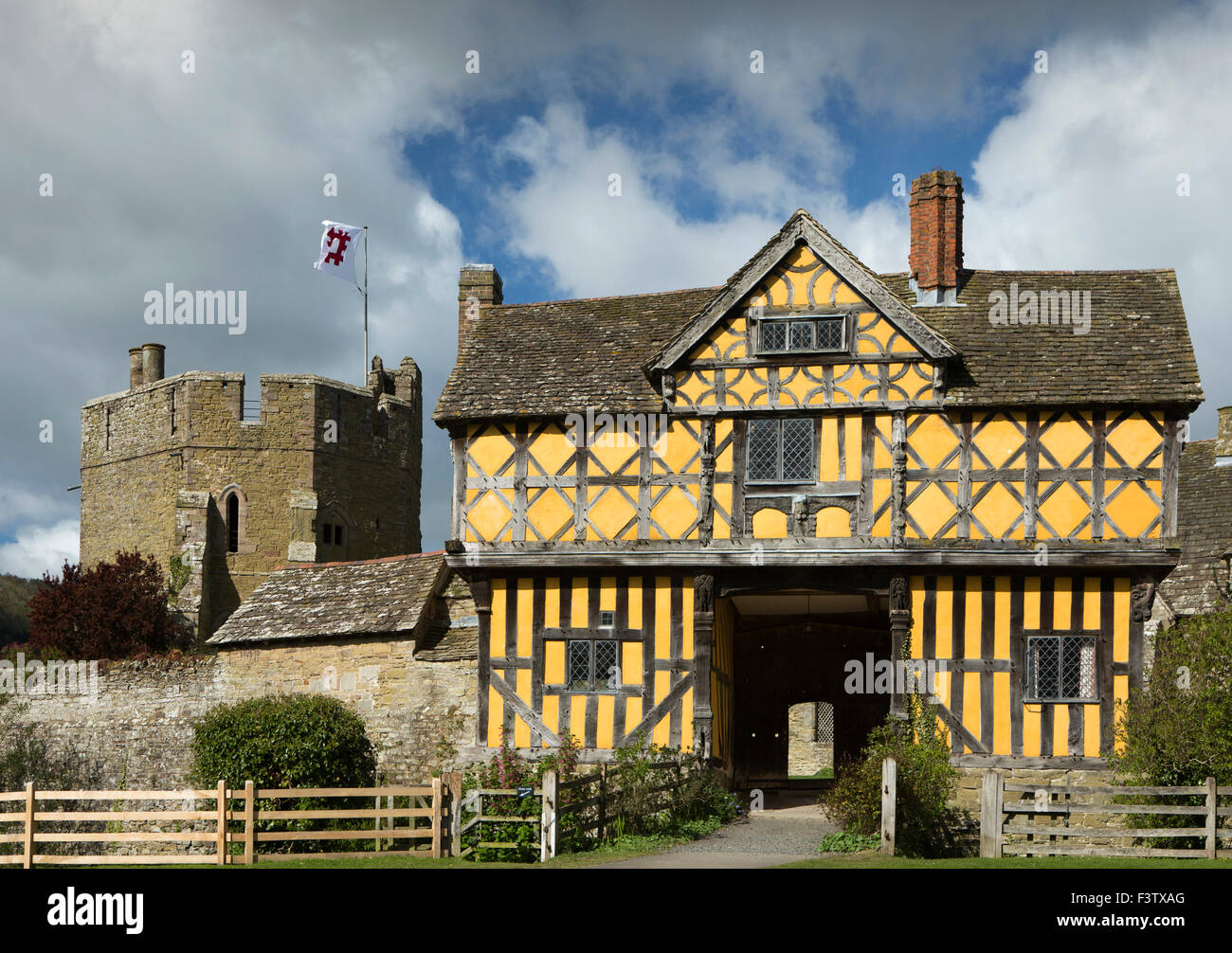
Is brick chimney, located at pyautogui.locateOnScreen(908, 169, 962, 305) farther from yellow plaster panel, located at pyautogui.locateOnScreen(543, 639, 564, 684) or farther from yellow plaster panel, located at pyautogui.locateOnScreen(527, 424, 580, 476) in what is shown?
yellow plaster panel, located at pyautogui.locateOnScreen(543, 639, 564, 684)

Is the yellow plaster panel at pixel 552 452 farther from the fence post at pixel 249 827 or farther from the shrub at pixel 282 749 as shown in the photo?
the fence post at pixel 249 827

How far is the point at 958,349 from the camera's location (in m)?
21.3

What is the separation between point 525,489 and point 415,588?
14.3 feet

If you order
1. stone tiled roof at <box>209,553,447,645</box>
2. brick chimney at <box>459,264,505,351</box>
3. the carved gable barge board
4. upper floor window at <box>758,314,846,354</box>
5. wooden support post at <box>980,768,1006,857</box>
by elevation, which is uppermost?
brick chimney at <box>459,264,505,351</box>

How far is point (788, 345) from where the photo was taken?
69.5 feet

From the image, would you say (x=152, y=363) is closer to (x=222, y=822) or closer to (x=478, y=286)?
(x=478, y=286)

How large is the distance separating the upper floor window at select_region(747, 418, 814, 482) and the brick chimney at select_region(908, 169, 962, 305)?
3.49 meters

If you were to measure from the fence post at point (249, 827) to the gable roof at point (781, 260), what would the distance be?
8.71 metres

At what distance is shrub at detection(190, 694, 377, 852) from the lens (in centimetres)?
2064

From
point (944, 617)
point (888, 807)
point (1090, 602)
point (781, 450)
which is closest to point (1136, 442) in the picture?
point (1090, 602)

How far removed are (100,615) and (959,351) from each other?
23.8 m

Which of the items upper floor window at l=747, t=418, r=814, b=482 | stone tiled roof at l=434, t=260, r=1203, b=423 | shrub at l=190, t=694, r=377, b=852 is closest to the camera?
stone tiled roof at l=434, t=260, r=1203, b=423

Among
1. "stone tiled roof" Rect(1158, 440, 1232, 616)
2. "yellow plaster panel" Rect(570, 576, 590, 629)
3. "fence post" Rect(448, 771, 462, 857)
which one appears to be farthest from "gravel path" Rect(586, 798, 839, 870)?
"stone tiled roof" Rect(1158, 440, 1232, 616)

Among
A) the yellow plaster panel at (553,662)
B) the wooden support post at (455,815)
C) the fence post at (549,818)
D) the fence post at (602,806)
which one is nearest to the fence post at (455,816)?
the wooden support post at (455,815)
